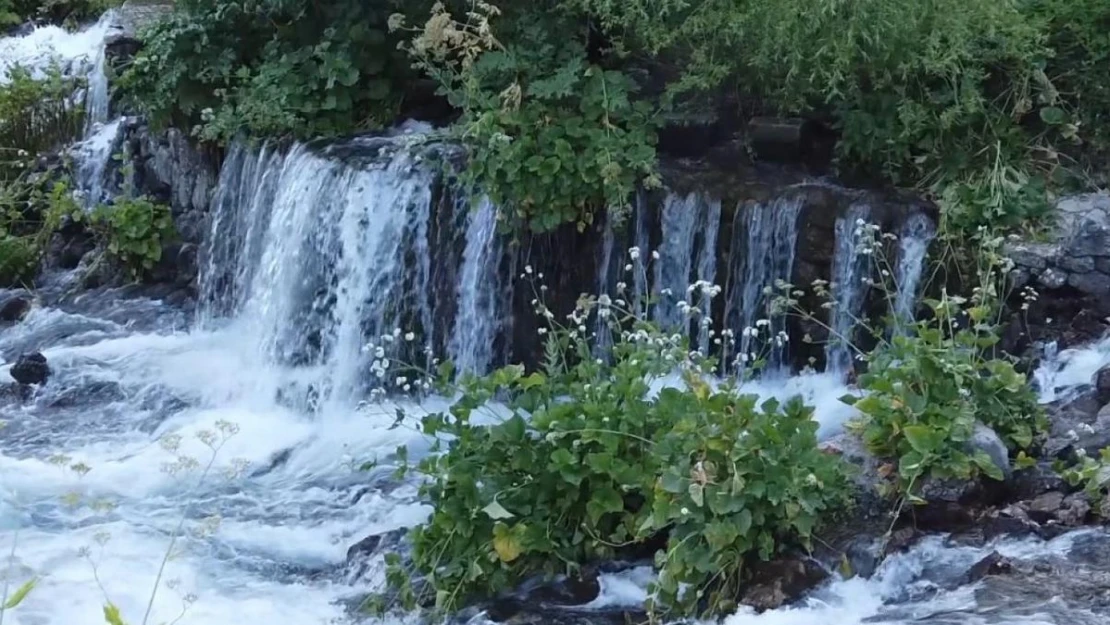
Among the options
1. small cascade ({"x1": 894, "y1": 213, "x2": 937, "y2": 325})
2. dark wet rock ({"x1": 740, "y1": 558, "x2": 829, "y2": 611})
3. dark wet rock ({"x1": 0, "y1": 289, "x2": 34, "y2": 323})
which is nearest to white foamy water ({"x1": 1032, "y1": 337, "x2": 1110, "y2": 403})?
small cascade ({"x1": 894, "y1": 213, "x2": 937, "y2": 325})

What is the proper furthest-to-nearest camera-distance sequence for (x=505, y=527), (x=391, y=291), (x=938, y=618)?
(x=391, y=291) → (x=505, y=527) → (x=938, y=618)

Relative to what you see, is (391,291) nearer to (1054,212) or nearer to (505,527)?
(505,527)

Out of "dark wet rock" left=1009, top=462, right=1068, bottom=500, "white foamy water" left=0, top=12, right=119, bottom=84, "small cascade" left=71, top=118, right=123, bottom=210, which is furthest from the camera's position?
"white foamy water" left=0, top=12, right=119, bottom=84

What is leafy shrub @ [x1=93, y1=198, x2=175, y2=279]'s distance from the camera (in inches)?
376

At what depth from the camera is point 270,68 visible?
8.80 meters

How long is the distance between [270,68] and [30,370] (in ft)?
7.66

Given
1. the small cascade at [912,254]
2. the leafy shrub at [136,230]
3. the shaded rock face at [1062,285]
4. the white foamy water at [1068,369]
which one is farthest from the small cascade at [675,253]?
the leafy shrub at [136,230]

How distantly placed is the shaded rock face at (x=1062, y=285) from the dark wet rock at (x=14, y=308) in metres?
6.37

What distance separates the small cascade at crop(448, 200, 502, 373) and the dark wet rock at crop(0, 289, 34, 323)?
3506mm

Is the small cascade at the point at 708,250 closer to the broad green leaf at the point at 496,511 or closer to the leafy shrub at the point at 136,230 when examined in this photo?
the broad green leaf at the point at 496,511

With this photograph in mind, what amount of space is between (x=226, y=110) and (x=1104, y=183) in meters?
5.22

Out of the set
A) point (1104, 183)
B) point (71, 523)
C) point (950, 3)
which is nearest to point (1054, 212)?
point (1104, 183)

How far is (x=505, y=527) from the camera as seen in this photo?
5148mm

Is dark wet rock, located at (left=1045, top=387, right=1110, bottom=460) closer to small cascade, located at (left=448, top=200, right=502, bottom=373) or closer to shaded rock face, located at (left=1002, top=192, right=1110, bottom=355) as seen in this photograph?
shaded rock face, located at (left=1002, top=192, right=1110, bottom=355)
